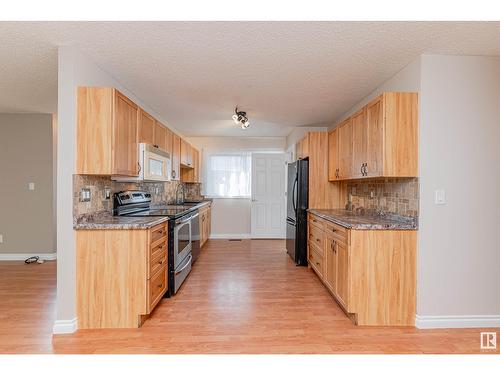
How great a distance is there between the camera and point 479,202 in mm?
2365

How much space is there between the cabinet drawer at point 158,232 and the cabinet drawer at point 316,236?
1.77m

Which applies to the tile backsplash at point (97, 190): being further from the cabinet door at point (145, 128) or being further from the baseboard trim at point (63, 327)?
the baseboard trim at point (63, 327)

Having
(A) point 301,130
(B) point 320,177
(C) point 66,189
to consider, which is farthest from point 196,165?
(C) point 66,189

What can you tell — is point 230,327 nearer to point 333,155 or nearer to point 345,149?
point 345,149

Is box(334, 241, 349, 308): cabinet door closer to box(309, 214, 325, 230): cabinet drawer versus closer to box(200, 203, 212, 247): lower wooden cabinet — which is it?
box(309, 214, 325, 230): cabinet drawer

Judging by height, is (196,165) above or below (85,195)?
above

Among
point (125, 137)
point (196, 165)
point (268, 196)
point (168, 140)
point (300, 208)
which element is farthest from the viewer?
point (268, 196)

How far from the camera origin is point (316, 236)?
367 cm

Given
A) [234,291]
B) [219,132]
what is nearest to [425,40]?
[234,291]

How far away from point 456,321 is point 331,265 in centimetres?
109

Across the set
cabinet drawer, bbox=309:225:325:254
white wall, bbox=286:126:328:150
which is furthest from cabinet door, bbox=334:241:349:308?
white wall, bbox=286:126:328:150

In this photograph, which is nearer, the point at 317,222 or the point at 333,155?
the point at 317,222

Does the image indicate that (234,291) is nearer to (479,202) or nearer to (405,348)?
(405,348)

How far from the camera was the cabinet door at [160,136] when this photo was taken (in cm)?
350
